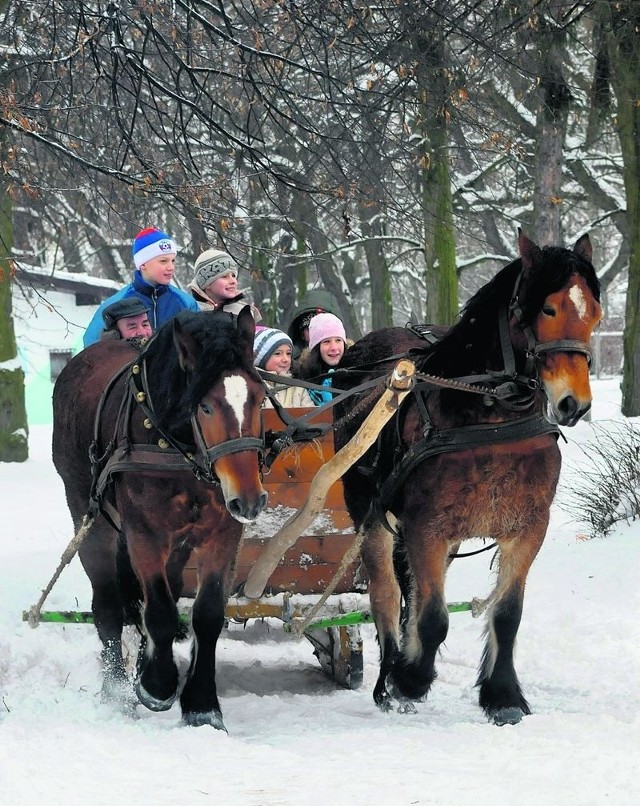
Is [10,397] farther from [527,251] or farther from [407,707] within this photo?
[527,251]

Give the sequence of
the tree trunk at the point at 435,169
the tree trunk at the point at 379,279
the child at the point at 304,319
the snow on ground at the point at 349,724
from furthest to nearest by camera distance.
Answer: the tree trunk at the point at 379,279
the child at the point at 304,319
the tree trunk at the point at 435,169
the snow on ground at the point at 349,724

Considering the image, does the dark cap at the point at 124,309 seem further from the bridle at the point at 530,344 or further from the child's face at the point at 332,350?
the bridle at the point at 530,344

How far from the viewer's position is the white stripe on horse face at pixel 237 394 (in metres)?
4.18

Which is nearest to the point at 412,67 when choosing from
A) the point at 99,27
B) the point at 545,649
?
the point at 99,27

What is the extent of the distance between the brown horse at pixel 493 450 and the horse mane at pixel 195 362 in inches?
33.6

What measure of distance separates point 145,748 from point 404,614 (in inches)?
82.5

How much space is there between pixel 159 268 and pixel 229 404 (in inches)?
83.6

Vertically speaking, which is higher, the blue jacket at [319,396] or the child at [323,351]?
the child at [323,351]

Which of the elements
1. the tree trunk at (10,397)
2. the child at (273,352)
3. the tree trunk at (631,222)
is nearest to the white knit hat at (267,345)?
the child at (273,352)

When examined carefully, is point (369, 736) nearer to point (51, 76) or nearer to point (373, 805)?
point (373, 805)

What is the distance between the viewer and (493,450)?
4.58m

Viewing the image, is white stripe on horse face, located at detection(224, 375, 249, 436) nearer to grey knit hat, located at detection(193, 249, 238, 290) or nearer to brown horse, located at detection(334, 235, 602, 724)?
brown horse, located at detection(334, 235, 602, 724)

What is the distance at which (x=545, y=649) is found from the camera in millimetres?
6223

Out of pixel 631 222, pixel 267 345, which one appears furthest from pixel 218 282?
pixel 631 222
